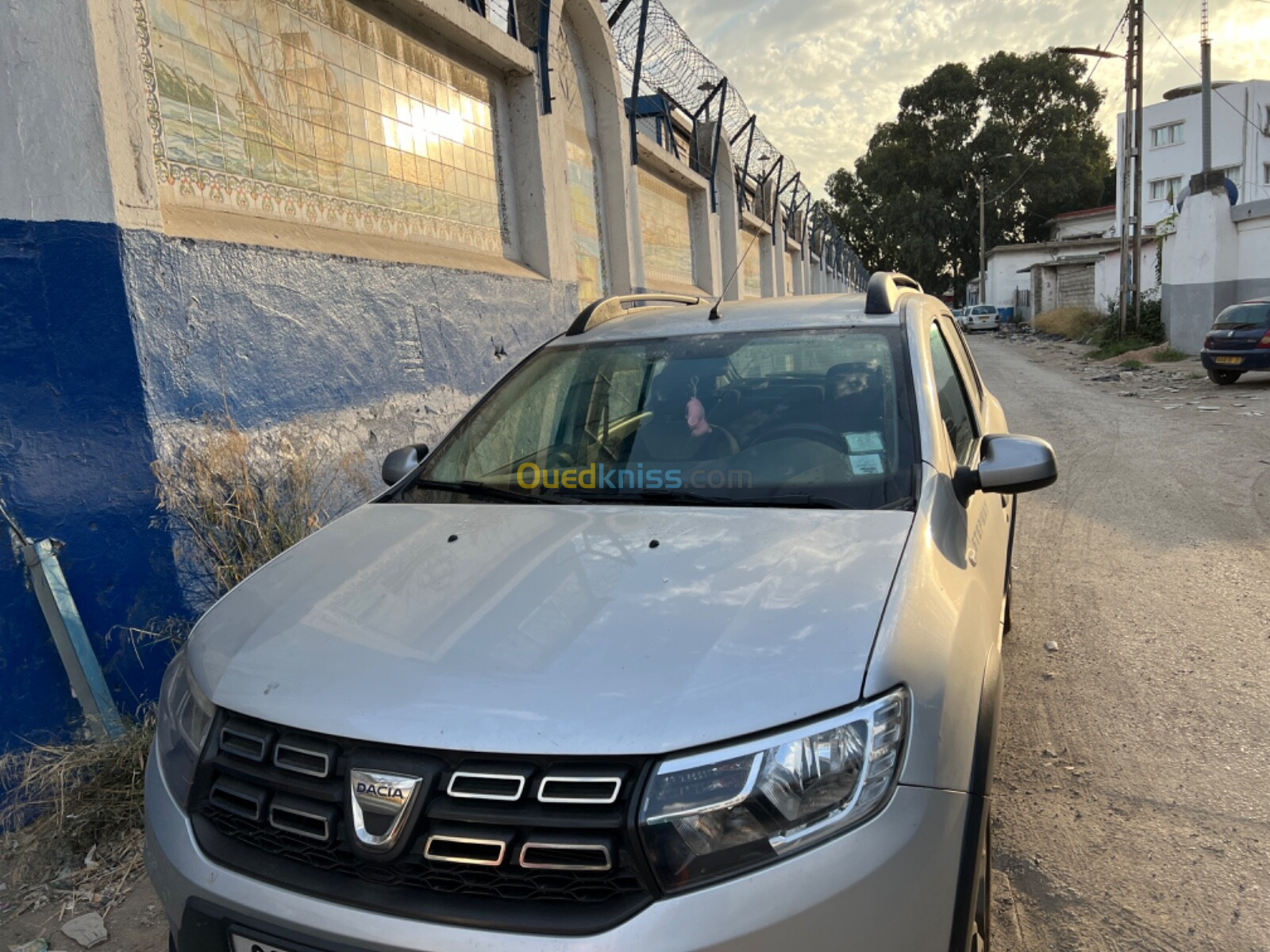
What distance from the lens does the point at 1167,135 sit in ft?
145

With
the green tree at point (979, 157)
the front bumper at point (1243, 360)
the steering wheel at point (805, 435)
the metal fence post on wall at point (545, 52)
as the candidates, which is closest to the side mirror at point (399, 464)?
the steering wheel at point (805, 435)

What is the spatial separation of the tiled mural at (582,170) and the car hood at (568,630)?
652cm

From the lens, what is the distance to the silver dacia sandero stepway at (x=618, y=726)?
1421 millimetres

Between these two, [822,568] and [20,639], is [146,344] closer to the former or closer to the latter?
[20,639]

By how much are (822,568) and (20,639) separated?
288cm

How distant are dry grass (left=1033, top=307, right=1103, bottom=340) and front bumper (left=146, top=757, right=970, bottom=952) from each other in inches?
1251

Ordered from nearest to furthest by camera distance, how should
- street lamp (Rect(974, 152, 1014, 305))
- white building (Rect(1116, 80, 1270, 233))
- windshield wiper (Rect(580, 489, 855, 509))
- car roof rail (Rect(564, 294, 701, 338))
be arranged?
windshield wiper (Rect(580, 489, 855, 509)) → car roof rail (Rect(564, 294, 701, 338)) → white building (Rect(1116, 80, 1270, 233)) → street lamp (Rect(974, 152, 1014, 305))

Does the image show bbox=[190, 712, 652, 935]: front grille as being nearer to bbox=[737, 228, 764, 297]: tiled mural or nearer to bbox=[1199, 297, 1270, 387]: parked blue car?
bbox=[737, 228, 764, 297]: tiled mural

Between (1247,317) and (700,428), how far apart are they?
48.0 feet

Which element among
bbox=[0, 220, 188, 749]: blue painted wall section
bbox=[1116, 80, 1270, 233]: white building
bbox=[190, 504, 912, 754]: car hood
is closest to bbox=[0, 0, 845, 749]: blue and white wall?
bbox=[0, 220, 188, 749]: blue painted wall section

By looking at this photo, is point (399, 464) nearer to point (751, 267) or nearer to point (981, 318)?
point (751, 267)

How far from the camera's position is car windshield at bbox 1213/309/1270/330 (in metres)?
13.4

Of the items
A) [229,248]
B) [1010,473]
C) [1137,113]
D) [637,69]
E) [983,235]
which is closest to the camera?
[1010,473]

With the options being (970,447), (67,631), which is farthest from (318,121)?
(970,447)
